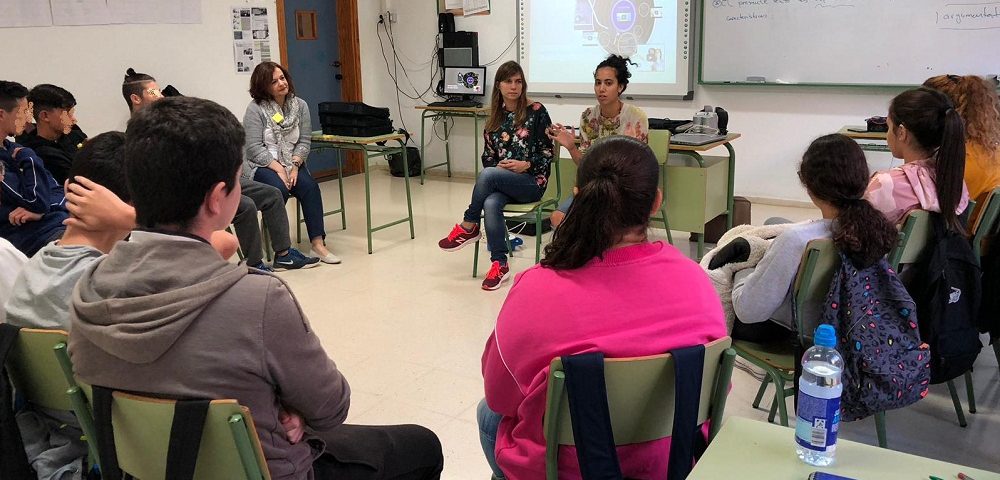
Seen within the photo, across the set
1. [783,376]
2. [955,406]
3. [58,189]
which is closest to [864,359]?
[783,376]

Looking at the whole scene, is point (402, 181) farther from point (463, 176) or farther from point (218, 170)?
point (218, 170)

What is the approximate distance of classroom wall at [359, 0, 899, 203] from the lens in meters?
5.58

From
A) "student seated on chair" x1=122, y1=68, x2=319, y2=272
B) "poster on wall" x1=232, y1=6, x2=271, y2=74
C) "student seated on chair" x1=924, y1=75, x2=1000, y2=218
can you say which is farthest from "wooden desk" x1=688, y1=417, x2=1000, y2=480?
"poster on wall" x1=232, y1=6, x2=271, y2=74

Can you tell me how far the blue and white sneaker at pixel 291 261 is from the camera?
460 centimetres

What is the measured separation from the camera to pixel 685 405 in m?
1.35

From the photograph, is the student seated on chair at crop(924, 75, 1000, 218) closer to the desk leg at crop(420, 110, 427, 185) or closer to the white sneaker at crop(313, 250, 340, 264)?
the white sneaker at crop(313, 250, 340, 264)

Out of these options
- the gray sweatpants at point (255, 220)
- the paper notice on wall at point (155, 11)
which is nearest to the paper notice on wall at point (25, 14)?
the paper notice on wall at point (155, 11)

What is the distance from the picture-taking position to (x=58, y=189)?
3.38 m

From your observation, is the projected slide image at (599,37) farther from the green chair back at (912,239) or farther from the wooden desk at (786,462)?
the wooden desk at (786,462)

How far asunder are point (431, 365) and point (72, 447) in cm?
164

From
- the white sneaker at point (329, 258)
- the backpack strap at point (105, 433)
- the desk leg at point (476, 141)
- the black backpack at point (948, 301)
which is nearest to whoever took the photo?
the backpack strap at point (105, 433)

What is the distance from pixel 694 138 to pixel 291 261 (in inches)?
93.6

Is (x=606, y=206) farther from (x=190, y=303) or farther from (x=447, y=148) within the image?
(x=447, y=148)

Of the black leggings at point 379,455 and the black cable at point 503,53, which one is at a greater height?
the black cable at point 503,53
